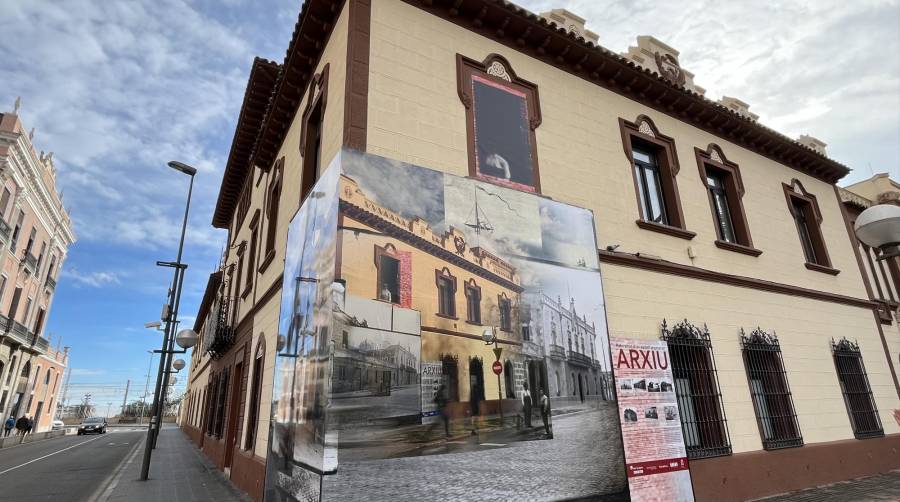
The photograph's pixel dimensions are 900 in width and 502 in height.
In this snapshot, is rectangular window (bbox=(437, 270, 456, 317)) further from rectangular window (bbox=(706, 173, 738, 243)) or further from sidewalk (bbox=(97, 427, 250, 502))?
rectangular window (bbox=(706, 173, 738, 243))

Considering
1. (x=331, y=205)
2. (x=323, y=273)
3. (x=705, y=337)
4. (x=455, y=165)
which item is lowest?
(x=705, y=337)

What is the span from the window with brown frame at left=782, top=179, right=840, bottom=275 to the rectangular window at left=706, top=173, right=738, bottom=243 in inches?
89.9

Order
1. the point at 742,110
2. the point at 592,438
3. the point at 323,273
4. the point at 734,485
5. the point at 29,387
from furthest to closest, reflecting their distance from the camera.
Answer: the point at 29,387 → the point at 742,110 → the point at 734,485 → the point at 592,438 → the point at 323,273

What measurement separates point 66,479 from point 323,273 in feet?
35.3

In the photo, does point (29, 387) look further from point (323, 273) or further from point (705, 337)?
point (705, 337)

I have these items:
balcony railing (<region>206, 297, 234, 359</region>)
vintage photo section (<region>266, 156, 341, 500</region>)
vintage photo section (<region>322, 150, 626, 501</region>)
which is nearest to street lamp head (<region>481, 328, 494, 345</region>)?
vintage photo section (<region>322, 150, 626, 501</region>)

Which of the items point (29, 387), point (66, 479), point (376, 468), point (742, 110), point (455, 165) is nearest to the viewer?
point (376, 468)

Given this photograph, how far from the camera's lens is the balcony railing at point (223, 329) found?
44.7ft

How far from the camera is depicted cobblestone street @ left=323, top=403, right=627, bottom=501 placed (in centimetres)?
468

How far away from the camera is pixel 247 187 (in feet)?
49.7

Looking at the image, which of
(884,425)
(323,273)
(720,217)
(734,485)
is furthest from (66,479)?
(884,425)

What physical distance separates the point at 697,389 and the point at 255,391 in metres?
8.45

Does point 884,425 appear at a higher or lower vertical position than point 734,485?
higher

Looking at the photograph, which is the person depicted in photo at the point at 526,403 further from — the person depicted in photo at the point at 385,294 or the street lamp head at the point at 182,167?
the street lamp head at the point at 182,167
